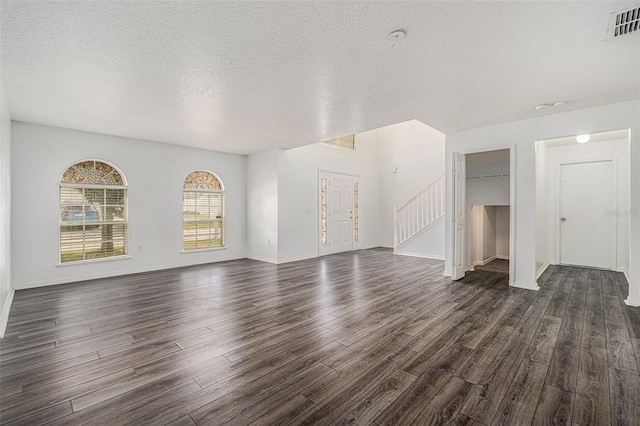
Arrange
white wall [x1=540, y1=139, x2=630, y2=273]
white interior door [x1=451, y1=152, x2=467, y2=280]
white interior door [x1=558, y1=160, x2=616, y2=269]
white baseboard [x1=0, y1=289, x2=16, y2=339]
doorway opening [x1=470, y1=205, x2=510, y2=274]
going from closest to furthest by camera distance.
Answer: white baseboard [x1=0, y1=289, x2=16, y2=339]
white interior door [x1=451, y1=152, x2=467, y2=280]
white wall [x1=540, y1=139, x2=630, y2=273]
white interior door [x1=558, y1=160, x2=616, y2=269]
doorway opening [x1=470, y1=205, x2=510, y2=274]

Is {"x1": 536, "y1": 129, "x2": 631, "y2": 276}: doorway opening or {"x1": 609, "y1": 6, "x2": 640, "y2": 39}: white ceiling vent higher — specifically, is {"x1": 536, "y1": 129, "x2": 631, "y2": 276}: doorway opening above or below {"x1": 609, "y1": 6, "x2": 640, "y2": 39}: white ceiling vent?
below

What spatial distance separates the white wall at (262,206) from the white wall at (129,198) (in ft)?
0.80

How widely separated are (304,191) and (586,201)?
580 cm

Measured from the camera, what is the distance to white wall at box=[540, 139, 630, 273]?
5.25 m

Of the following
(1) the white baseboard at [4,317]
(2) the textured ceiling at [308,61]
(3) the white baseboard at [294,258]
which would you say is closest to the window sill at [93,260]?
(1) the white baseboard at [4,317]

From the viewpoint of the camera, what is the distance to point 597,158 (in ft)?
18.2

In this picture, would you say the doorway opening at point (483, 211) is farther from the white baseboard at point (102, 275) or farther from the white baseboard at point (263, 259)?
the white baseboard at point (102, 275)

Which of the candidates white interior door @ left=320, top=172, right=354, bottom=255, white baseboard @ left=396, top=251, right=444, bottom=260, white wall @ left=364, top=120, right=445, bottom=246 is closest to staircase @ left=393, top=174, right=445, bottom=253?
white baseboard @ left=396, top=251, right=444, bottom=260

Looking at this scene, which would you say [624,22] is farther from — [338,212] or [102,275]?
[102,275]

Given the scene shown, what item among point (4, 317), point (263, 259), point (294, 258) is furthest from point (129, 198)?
point (294, 258)

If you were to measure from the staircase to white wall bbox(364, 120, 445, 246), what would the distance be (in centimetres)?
84

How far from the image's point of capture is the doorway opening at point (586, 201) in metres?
5.29

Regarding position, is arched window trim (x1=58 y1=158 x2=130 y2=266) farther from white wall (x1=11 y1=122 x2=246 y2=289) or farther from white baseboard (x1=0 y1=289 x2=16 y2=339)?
white baseboard (x1=0 y1=289 x2=16 y2=339)

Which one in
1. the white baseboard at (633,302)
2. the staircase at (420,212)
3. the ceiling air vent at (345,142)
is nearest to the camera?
the white baseboard at (633,302)
